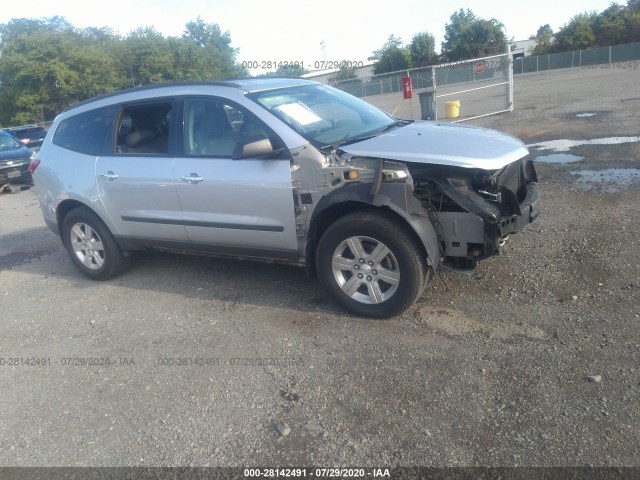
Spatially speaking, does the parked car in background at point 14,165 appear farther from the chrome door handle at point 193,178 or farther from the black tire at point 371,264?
the black tire at point 371,264

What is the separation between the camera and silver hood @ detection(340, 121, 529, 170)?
12.8 ft

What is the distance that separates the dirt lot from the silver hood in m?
1.14

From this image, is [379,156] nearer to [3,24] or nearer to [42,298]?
[42,298]

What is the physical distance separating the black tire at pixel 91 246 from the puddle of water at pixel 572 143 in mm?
7695

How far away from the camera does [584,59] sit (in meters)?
43.8

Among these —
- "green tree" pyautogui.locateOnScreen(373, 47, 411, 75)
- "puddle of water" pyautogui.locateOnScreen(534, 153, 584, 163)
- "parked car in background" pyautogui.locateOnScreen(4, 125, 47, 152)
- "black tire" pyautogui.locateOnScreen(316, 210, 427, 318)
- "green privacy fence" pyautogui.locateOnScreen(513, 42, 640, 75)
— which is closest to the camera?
"black tire" pyautogui.locateOnScreen(316, 210, 427, 318)

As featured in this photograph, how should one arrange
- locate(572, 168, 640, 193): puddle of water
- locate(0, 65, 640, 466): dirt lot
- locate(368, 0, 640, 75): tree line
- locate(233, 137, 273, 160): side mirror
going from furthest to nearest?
locate(368, 0, 640, 75): tree line, locate(572, 168, 640, 193): puddle of water, locate(233, 137, 273, 160): side mirror, locate(0, 65, 640, 466): dirt lot

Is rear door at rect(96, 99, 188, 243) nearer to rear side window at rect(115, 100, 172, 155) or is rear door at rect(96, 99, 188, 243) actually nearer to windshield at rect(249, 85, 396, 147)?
rear side window at rect(115, 100, 172, 155)

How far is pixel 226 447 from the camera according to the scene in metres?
3.05

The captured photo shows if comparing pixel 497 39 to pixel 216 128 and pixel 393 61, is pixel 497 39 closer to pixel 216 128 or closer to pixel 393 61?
pixel 393 61

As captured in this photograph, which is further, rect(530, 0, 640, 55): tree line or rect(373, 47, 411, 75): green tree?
rect(373, 47, 411, 75): green tree

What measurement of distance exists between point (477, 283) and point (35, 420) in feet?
11.5

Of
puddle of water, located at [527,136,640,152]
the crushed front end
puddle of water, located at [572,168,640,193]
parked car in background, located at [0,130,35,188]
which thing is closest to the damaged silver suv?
the crushed front end

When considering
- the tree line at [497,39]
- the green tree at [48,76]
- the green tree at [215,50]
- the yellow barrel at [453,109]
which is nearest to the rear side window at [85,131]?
→ the yellow barrel at [453,109]
